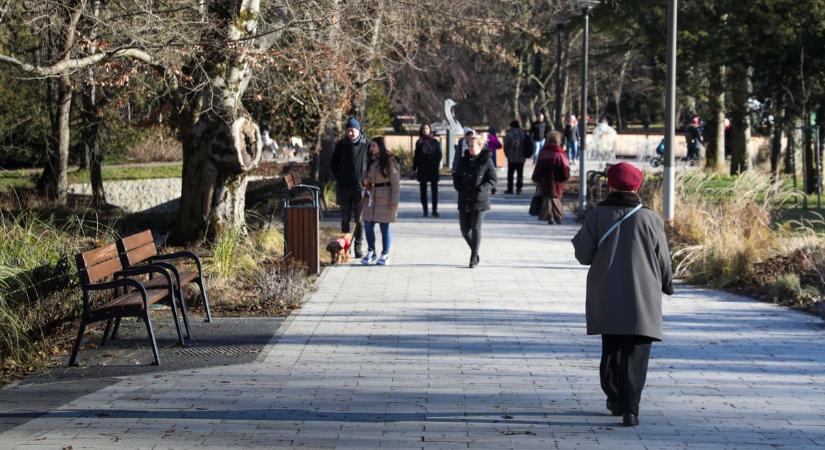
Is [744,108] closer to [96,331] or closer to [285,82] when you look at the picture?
[285,82]

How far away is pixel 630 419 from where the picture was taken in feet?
22.2

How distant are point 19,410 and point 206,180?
8541 mm

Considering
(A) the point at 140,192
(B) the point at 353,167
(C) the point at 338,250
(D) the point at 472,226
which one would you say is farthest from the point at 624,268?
(A) the point at 140,192

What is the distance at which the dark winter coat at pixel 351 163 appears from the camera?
15370mm

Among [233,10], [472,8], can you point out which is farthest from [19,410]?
[472,8]

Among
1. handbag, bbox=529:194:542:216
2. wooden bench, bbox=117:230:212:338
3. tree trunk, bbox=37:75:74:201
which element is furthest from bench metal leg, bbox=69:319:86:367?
tree trunk, bbox=37:75:74:201

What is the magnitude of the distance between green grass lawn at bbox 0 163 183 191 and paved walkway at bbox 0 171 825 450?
1868 cm

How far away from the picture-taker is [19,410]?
23.5 feet

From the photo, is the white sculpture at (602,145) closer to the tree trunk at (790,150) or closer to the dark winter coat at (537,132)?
the dark winter coat at (537,132)

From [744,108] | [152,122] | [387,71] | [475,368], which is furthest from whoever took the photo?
[744,108]

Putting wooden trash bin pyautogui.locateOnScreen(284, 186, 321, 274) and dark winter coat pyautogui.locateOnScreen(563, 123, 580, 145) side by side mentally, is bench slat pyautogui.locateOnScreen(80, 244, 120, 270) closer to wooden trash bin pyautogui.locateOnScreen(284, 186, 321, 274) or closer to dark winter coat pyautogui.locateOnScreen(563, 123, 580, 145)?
wooden trash bin pyautogui.locateOnScreen(284, 186, 321, 274)

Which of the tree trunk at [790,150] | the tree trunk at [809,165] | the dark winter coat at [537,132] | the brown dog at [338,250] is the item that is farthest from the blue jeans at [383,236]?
the dark winter coat at [537,132]

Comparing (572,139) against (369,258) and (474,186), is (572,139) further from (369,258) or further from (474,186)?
(474,186)

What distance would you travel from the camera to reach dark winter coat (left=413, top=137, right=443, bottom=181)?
20.8 m
